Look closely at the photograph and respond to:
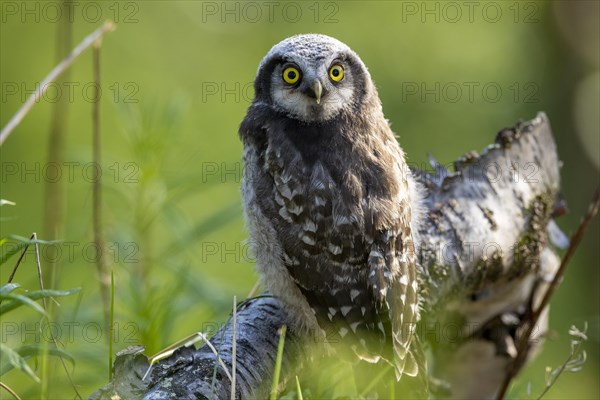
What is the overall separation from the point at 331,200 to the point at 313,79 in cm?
67

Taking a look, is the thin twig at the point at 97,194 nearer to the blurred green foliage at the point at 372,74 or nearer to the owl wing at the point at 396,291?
the owl wing at the point at 396,291

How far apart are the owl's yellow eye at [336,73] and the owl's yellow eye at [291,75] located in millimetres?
175

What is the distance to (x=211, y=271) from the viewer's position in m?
10.1

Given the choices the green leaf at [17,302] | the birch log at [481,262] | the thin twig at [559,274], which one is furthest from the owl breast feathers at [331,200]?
the green leaf at [17,302]

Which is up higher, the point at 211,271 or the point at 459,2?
the point at 459,2

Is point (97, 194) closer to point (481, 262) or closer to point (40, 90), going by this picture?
point (40, 90)

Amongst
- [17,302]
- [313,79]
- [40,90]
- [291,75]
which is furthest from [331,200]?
[17,302]

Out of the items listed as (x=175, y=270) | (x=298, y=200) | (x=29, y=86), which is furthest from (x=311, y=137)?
(x=29, y=86)

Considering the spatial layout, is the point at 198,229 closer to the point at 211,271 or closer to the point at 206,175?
the point at 206,175

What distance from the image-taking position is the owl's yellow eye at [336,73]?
372 centimetres

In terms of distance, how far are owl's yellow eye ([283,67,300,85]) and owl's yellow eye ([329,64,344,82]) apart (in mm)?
175

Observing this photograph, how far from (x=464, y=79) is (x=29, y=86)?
280 inches

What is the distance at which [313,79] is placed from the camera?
3.60 meters

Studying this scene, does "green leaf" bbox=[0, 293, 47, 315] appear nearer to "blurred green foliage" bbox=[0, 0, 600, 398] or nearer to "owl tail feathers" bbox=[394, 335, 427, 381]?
"owl tail feathers" bbox=[394, 335, 427, 381]
